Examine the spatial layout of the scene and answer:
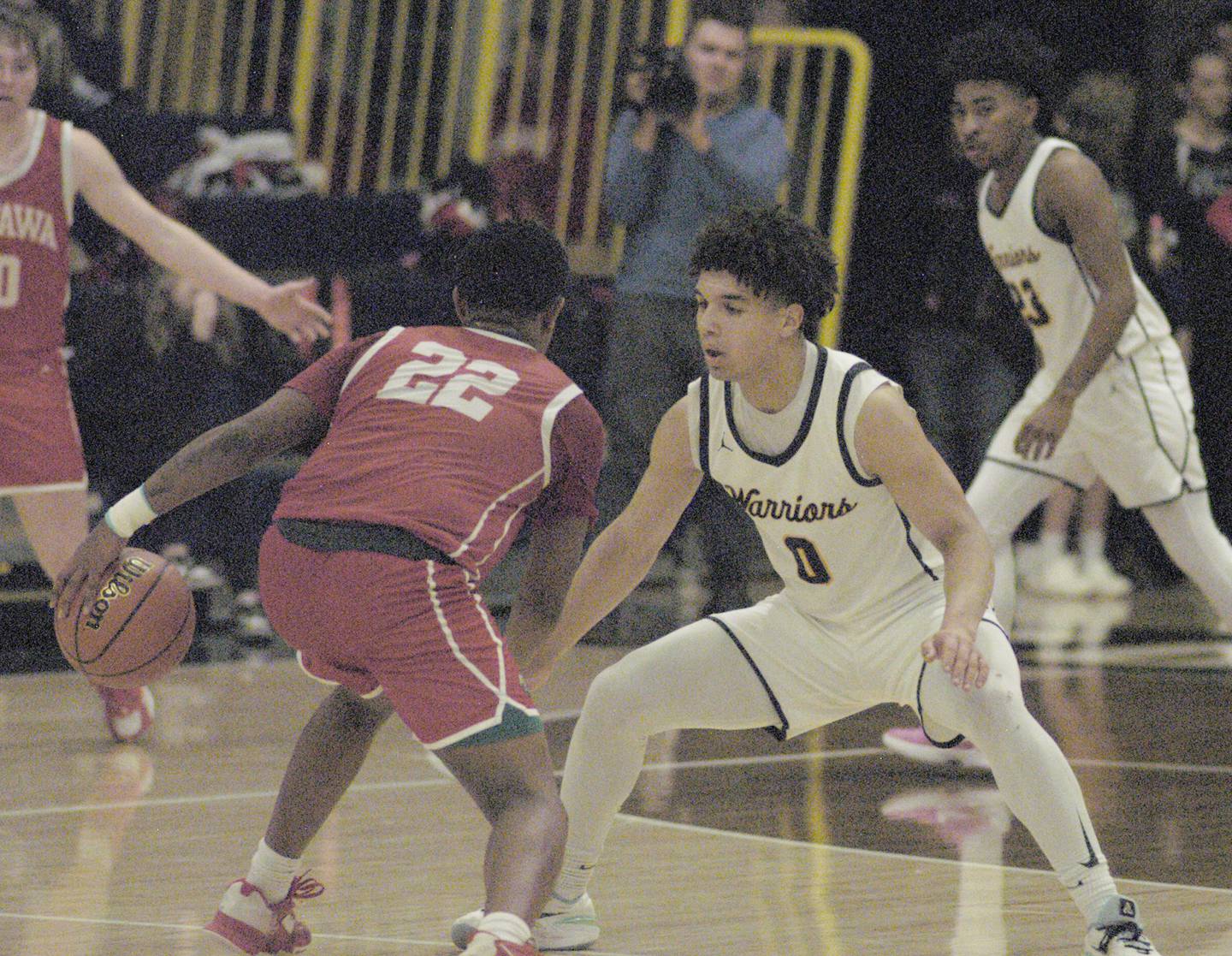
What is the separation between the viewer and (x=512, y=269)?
417 centimetres

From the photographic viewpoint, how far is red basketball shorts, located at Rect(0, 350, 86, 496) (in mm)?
6465

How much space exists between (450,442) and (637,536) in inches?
22.8

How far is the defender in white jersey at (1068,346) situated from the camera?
629cm

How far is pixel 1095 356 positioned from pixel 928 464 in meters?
2.24

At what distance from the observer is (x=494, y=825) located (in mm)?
3855

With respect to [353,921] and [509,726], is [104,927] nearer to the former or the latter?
[353,921]

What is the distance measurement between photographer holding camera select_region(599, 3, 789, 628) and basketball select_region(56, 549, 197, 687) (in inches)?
156

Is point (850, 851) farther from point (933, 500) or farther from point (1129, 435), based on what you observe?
point (1129, 435)

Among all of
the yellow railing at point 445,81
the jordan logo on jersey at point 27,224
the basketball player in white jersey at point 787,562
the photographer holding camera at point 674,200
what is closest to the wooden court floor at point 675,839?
the basketball player in white jersey at point 787,562

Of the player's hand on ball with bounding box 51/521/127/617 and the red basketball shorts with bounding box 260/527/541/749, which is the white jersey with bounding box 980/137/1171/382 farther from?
the player's hand on ball with bounding box 51/521/127/617

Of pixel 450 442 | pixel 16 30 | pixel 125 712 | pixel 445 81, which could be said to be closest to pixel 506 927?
pixel 450 442

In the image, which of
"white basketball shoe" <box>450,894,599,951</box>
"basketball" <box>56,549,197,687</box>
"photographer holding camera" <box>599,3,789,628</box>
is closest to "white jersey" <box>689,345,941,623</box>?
"white basketball shoe" <box>450,894,599,951</box>

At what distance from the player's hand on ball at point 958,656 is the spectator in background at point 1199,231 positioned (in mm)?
6515

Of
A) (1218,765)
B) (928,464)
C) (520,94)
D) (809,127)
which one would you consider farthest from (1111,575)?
(928,464)
